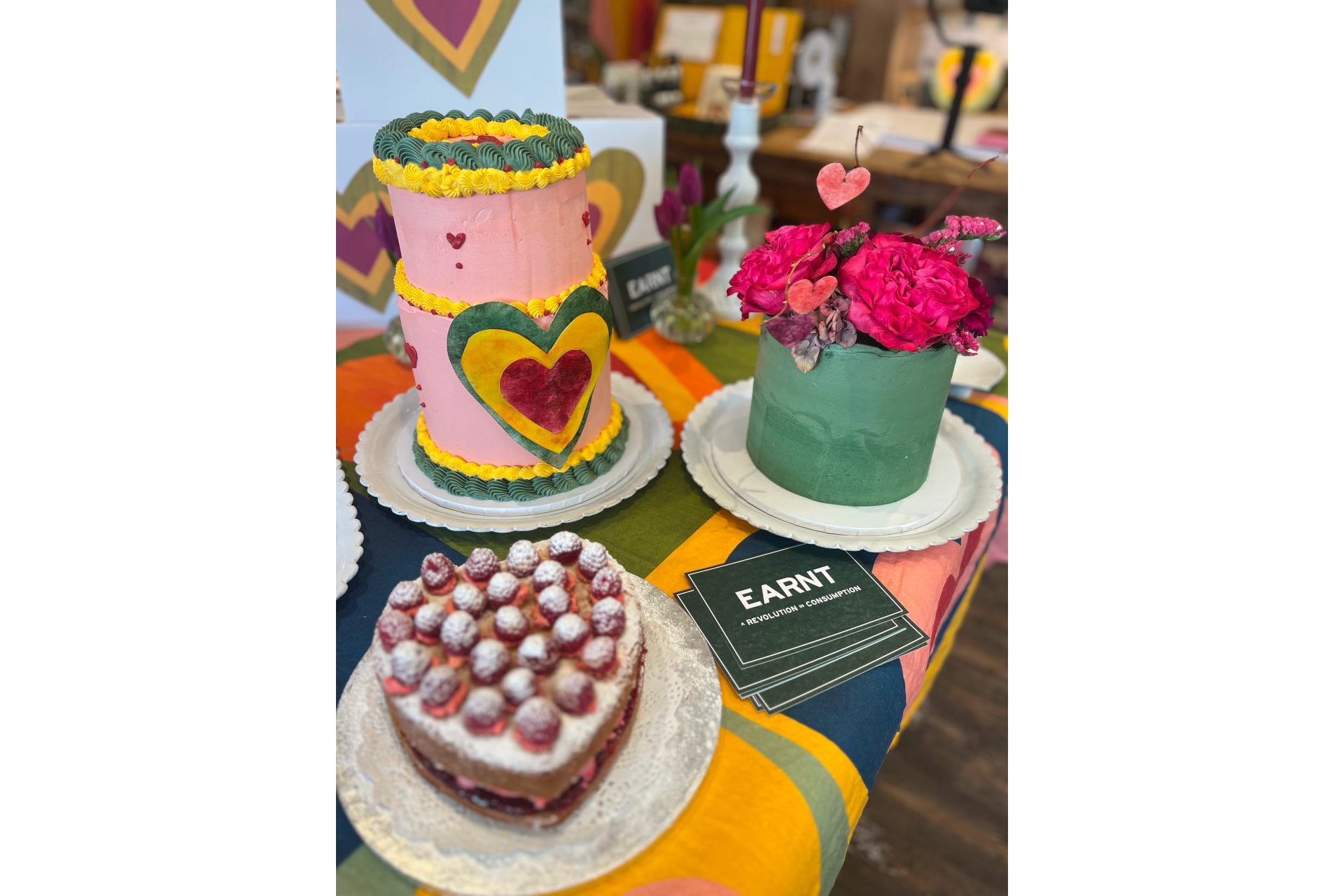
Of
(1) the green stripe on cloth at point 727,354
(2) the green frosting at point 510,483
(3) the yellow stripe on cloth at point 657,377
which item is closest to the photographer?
(2) the green frosting at point 510,483

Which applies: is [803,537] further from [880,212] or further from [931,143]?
[880,212]

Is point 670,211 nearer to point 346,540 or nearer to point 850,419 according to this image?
point 850,419

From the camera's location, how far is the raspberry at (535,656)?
0.76 metres

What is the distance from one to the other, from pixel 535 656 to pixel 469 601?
11 centimetres

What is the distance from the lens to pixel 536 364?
107 cm

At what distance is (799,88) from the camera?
3.81 metres

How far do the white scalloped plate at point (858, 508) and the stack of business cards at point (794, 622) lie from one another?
1.6 inches

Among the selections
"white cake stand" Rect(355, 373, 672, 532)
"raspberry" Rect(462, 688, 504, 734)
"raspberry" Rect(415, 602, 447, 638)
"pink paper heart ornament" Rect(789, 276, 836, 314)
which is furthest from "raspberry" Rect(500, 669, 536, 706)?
"pink paper heart ornament" Rect(789, 276, 836, 314)

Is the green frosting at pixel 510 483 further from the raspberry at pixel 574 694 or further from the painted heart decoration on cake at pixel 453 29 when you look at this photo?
the painted heart decoration on cake at pixel 453 29

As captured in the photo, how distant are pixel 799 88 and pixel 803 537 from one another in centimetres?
350

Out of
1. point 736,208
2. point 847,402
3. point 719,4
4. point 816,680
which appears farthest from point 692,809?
point 719,4

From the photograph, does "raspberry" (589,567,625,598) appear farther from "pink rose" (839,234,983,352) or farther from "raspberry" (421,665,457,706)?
"pink rose" (839,234,983,352)

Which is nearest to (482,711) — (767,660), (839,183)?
(767,660)

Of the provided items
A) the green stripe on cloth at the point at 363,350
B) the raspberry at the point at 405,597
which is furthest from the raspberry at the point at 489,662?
the green stripe on cloth at the point at 363,350
